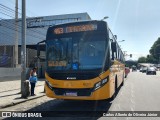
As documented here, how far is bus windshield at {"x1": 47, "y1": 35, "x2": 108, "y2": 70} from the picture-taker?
1026 cm

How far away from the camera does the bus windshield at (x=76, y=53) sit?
404 inches

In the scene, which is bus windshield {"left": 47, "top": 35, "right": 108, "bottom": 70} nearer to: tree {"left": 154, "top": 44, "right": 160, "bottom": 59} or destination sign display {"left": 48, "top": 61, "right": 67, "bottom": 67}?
destination sign display {"left": 48, "top": 61, "right": 67, "bottom": 67}

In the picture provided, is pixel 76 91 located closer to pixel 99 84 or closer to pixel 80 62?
pixel 99 84

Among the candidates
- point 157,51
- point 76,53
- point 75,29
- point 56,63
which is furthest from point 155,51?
point 76,53

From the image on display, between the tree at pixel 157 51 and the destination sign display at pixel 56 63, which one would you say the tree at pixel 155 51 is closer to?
the tree at pixel 157 51

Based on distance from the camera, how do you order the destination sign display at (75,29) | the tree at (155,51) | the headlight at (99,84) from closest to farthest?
the headlight at (99,84) < the destination sign display at (75,29) < the tree at (155,51)

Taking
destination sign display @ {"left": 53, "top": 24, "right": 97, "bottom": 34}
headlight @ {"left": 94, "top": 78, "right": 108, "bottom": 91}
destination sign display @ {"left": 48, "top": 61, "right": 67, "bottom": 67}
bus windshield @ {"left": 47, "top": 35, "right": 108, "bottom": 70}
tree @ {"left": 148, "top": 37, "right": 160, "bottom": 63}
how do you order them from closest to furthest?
1. headlight @ {"left": 94, "top": 78, "right": 108, "bottom": 91}
2. bus windshield @ {"left": 47, "top": 35, "right": 108, "bottom": 70}
3. destination sign display @ {"left": 48, "top": 61, "right": 67, "bottom": 67}
4. destination sign display @ {"left": 53, "top": 24, "right": 97, "bottom": 34}
5. tree @ {"left": 148, "top": 37, "right": 160, "bottom": 63}

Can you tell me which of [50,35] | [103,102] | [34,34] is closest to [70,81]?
[50,35]

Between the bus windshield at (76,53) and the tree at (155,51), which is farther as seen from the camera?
the tree at (155,51)

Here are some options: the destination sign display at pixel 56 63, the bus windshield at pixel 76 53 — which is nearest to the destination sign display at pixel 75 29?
the bus windshield at pixel 76 53

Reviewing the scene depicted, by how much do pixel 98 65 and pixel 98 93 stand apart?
1.06 meters

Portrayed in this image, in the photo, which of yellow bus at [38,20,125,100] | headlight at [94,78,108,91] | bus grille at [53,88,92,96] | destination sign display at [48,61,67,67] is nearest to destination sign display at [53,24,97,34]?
yellow bus at [38,20,125,100]

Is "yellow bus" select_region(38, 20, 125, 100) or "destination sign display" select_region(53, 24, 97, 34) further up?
"destination sign display" select_region(53, 24, 97, 34)

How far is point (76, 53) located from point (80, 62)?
0.39m
